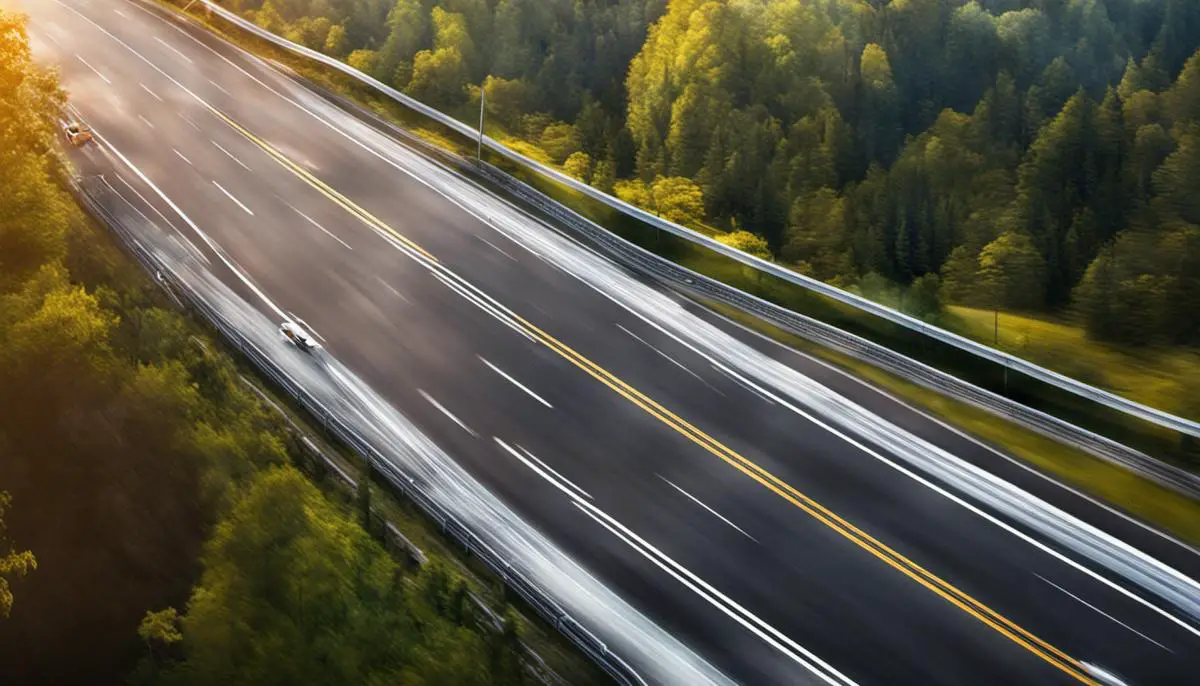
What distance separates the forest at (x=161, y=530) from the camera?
70.1 feet

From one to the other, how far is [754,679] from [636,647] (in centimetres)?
285

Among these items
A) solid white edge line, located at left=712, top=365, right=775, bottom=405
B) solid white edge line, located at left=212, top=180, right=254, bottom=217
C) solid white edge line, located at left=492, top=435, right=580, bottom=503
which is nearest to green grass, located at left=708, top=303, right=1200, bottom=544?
solid white edge line, located at left=712, top=365, right=775, bottom=405

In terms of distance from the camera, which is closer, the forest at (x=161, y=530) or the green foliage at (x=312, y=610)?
the green foliage at (x=312, y=610)

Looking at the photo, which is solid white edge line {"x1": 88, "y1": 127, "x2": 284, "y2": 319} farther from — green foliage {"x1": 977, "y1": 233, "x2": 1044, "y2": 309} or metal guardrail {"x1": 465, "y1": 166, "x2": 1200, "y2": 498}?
green foliage {"x1": 977, "y1": 233, "x2": 1044, "y2": 309}

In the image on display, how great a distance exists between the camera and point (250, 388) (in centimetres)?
2820

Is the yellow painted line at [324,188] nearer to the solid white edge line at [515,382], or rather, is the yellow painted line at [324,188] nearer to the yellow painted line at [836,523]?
the solid white edge line at [515,382]

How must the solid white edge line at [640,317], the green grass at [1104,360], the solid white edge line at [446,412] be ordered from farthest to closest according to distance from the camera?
the green grass at [1104,360], the solid white edge line at [446,412], the solid white edge line at [640,317]

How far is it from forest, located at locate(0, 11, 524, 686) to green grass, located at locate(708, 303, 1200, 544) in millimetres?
14800

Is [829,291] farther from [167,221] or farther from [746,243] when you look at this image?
[167,221]

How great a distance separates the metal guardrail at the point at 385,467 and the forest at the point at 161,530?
81 cm

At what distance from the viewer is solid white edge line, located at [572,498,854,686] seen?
2034 cm

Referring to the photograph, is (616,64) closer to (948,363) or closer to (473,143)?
(473,143)

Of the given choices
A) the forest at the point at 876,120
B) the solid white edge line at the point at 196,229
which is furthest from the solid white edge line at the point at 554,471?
the forest at the point at 876,120

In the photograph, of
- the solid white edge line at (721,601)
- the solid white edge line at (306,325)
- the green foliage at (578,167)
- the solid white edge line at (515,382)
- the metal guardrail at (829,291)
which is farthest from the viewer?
the green foliage at (578,167)
